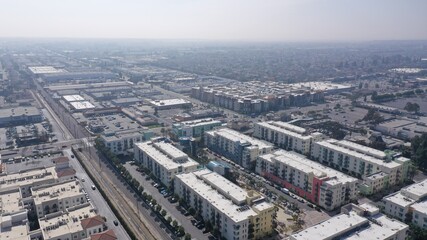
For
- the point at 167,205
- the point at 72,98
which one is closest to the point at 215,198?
the point at 167,205

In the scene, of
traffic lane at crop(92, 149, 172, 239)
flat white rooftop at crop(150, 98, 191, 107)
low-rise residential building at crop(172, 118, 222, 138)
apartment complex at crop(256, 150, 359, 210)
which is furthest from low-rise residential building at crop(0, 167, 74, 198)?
flat white rooftop at crop(150, 98, 191, 107)

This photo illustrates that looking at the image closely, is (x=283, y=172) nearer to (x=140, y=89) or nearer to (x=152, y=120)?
(x=152, y=120)

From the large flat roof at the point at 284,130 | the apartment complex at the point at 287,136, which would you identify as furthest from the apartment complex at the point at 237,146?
the large flat roof at the point at 284,130

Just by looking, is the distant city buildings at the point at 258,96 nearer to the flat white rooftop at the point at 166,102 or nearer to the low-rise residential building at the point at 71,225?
the flat white rooftop at the point at 166,102

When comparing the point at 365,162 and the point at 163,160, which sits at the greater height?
the point at 163,160

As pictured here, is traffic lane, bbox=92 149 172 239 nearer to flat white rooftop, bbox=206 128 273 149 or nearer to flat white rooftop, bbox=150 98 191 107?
flat white rooftop, bbox=206 128 273 149

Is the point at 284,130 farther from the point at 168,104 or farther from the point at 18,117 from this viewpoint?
the point at 18,117
